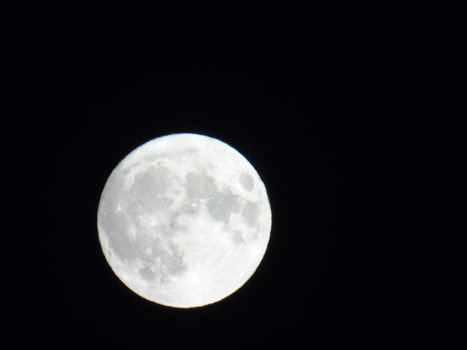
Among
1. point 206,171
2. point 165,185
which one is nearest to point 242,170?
point 206,171

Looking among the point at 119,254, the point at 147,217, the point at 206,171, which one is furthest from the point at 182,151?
the point at 119,254

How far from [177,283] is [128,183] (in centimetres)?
101

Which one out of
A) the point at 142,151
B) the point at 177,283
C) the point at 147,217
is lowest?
the point at 177,283

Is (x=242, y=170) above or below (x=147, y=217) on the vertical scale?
above

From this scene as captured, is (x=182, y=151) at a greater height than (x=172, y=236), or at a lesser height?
greater

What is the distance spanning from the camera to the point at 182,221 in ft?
17.9

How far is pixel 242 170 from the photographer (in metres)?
5.99

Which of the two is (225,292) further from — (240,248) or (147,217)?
(147,217)

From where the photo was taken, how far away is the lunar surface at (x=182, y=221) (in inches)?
216

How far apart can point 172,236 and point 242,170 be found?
996 mm

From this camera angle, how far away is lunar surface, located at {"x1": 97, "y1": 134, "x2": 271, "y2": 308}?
548 centimetres

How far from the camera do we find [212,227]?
5.51 meters

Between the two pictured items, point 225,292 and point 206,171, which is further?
point 225,292

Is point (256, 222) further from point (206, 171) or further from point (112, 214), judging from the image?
point (112, 214)
